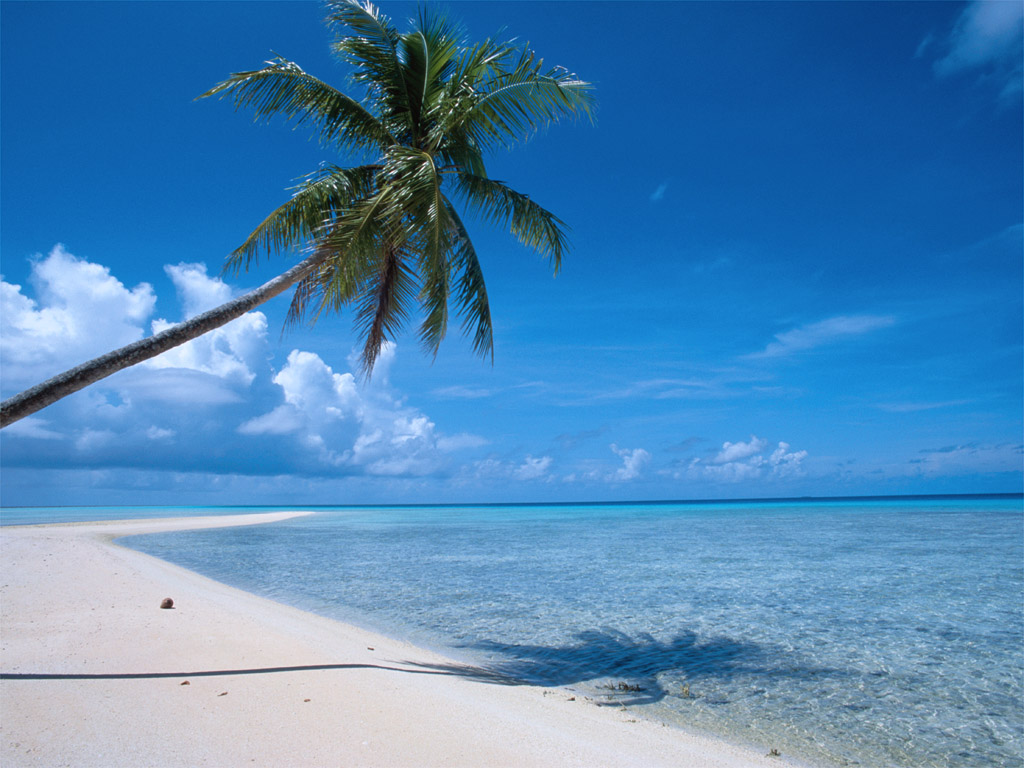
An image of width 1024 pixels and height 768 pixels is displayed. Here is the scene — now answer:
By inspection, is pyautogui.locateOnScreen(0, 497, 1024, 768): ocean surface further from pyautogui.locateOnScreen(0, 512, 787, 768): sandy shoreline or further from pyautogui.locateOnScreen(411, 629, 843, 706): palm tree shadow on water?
pyautogui.locateOnScreen(0, 512, 787, 768): sandy shoreline

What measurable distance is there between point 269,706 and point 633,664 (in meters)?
4.27

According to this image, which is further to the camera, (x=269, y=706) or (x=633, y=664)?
(x=633, y=664)

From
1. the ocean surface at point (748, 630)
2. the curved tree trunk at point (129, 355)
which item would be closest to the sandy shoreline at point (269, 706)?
the ocean surface at point (748, 630)

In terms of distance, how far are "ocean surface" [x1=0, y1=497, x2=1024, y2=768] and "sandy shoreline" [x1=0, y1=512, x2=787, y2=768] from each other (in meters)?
0.88

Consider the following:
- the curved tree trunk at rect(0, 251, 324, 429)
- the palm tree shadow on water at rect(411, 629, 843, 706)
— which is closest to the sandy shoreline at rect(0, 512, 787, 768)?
the palm tree shadow on water at rect(411, 629, 843, 706)

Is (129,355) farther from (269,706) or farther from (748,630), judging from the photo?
(748,630)

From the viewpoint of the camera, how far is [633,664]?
22.9ft

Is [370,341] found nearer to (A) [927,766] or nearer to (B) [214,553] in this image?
(A) [927,766]

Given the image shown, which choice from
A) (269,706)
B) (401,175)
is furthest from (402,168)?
(269,706)

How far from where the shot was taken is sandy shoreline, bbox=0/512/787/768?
12.0 feet

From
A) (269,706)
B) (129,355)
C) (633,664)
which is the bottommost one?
(633,664)

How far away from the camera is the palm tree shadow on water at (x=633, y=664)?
20.6 ft

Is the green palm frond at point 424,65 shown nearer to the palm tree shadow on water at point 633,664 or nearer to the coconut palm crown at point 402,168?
the coconut palm crown at point 402,168

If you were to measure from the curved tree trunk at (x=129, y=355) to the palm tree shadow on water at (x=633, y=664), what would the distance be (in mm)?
4478
